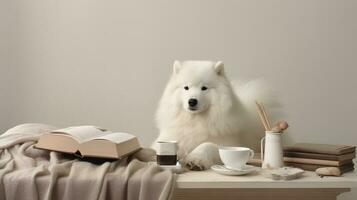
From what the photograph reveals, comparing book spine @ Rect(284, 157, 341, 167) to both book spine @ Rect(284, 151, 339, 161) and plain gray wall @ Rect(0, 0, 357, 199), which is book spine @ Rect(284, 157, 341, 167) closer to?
book spine @ Rect(284, 151, 339, 161)

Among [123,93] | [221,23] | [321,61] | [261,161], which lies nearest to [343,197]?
[321,61]

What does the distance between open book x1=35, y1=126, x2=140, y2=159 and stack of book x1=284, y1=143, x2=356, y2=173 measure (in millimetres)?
470

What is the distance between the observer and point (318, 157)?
125cm

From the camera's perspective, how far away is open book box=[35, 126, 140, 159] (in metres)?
1.17

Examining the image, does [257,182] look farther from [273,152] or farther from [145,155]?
[145,155]

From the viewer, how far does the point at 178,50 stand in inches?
72.3

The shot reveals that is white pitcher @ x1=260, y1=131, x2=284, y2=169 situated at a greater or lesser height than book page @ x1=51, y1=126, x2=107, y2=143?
lesser

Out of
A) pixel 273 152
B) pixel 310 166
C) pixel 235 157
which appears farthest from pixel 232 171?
pixel 310 166

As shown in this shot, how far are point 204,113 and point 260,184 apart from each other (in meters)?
0.35

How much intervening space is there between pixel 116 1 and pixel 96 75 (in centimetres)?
33

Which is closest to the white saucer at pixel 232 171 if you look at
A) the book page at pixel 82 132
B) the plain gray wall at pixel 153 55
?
the book page at pixel 82 132

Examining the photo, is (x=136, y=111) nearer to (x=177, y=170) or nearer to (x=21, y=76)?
(x=21, y=76)

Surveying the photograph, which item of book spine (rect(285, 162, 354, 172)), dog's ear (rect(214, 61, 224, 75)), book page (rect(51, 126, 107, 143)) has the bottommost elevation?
book spine (rect(285, 162, 354, 172))

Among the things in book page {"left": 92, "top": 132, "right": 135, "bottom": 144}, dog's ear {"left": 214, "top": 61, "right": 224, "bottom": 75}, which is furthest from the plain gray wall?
book page {"left": 92, "top": 132, "right": 135, "bottom": 144}
